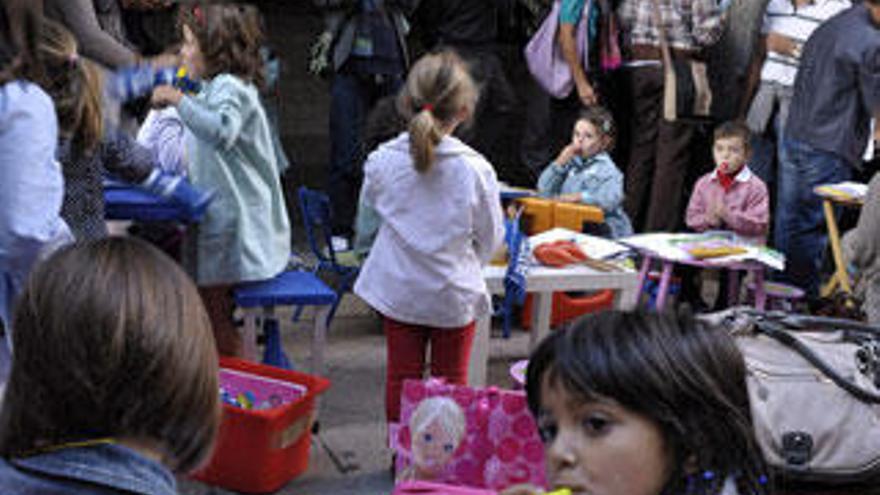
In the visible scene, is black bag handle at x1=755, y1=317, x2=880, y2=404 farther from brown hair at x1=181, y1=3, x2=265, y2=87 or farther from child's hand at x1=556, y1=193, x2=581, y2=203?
child's hand at x1=556, y1=193, x2=581, y2=203

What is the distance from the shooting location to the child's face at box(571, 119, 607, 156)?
18.7ft

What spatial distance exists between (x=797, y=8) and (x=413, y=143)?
3.85m

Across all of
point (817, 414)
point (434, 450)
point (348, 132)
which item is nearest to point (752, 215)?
point (348, 132)

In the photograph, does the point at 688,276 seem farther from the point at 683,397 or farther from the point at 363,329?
the point at 683,397

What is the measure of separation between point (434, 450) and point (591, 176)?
3199 mm

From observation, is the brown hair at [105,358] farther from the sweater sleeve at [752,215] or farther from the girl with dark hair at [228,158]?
the sweater sleeve at [752,215]

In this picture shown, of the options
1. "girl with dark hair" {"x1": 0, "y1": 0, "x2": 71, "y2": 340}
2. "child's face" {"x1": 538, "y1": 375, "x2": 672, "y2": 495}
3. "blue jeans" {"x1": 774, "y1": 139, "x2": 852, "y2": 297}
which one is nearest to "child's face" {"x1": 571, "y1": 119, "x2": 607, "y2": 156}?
"blue jeans" {"x1": 774, "y1": 139, "x2": 852, "y2": 297}

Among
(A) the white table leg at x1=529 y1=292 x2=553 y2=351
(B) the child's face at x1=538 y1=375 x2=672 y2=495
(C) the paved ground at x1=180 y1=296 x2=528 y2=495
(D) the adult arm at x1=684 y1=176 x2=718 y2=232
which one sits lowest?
(C) the paved ground at x1=180 y1=296 x2=528 y2=495

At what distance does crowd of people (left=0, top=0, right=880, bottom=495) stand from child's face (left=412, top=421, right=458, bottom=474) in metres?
0.69

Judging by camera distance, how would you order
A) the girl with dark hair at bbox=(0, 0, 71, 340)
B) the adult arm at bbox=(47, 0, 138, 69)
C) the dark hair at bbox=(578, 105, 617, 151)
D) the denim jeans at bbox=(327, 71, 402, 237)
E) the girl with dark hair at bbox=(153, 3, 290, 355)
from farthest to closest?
the denim jeans at bbox=(327, 71, 402, 237) < the dark hair at bbox=(578, 105, 617, 151) < the girl with dark hair at bbox=(153, 3, 290, 355) < the adult arm at bbox=(47, 0, 138, 69) < the girl with dark hair at bbox=(0, 0, 71, 340)

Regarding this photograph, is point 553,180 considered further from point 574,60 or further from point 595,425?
point 595,425

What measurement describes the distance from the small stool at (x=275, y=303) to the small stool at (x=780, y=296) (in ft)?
8.47

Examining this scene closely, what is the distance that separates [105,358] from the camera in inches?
48.1

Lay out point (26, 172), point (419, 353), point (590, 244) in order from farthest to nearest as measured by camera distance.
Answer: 1. point (590, 244)
2. point (419, 353)
3. point (26, 172)
